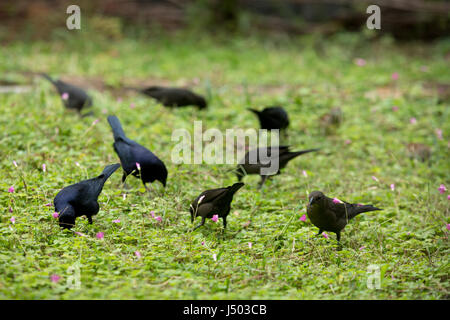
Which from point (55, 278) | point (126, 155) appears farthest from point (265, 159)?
point (55, 278)

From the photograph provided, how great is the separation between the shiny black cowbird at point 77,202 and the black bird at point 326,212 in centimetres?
176

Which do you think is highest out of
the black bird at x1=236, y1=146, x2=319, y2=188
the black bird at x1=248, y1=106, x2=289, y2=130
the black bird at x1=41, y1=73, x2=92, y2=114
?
the black bird at x1=41, y1=73, x2=92, y2=114

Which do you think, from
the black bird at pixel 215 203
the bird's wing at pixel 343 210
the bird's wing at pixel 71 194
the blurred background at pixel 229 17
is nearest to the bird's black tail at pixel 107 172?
the bird's wing at pixel 71 194

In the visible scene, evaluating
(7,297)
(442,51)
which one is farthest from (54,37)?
(7,297)

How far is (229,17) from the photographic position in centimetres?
1492

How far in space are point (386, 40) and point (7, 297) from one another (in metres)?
12.1

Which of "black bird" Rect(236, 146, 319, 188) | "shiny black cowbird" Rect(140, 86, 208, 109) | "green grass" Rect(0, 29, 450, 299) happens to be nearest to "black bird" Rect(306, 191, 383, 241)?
"green grass" Rect(0, 29, 450, 299)

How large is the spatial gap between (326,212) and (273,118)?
2846 millimetres

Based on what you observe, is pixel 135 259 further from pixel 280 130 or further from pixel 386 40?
pixel 386 40

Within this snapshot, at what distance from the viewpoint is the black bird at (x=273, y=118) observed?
716cm

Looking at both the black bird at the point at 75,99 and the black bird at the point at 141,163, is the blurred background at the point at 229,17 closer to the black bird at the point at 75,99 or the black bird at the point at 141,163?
the black bird at the point at 75,99

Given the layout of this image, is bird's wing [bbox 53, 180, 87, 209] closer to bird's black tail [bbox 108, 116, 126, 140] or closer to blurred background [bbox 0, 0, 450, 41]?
bird's black tail [bbox 108, 116, 126, 140]

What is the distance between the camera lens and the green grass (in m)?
3.90

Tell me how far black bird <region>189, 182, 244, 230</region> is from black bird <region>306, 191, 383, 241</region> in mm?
626
